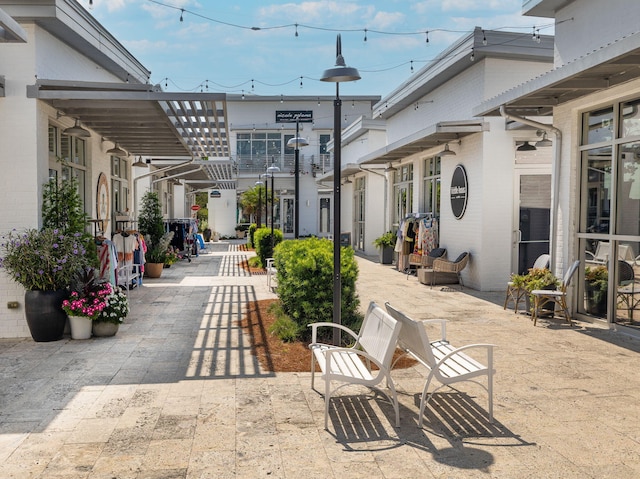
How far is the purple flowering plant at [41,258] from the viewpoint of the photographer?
7332 millimetres

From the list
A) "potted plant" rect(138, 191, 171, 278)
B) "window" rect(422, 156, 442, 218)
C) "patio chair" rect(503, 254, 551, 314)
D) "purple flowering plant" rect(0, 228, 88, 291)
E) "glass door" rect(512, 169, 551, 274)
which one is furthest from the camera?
"potted plant" rect(138, 191, 171, 278)

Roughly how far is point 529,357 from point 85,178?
25.8 ft

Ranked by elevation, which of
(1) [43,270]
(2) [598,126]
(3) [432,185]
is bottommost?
(1) [43,270]

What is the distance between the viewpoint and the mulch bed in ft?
20.7

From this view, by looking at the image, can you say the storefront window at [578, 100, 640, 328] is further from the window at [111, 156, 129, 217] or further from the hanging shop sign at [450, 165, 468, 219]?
the window at [111, 156, 129, 217]

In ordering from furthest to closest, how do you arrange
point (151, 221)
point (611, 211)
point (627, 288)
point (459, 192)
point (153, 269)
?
point (151, 221)
point (153, 269)
point (459, 192)
point (611, 211)
point (627, 288)

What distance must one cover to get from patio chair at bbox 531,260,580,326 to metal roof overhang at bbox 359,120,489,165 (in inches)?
162

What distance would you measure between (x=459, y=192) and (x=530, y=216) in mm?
1673

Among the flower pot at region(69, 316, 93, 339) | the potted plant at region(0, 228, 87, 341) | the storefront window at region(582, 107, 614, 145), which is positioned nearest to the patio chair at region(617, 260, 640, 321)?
the storefront window at region(582, 107, 614, 145)

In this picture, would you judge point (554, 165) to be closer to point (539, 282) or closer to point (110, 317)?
point (539, 282)

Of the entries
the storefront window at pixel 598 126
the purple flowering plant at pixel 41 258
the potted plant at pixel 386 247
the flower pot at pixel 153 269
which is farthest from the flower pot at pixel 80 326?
the potted plant at pixel 386 247

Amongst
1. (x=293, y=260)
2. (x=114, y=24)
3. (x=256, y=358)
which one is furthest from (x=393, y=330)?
(x=114, y=24)

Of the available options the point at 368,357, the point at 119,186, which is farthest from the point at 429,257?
the point at 368,357

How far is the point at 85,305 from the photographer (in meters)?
7.48
